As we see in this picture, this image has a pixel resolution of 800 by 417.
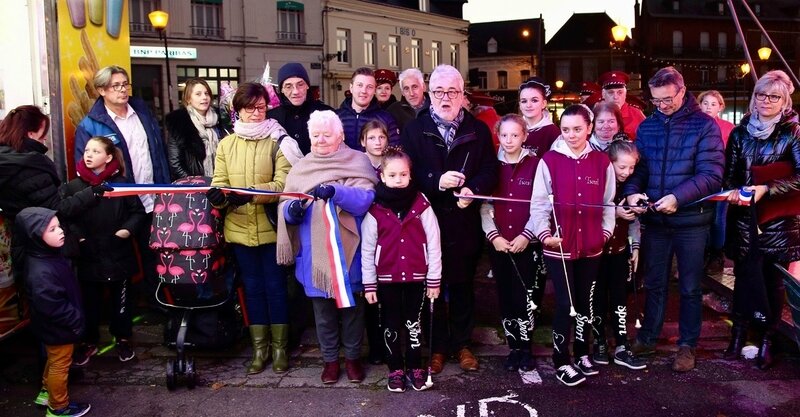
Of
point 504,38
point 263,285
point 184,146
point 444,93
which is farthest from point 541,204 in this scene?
point 504,38

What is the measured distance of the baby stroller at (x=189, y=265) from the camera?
5.01 metres

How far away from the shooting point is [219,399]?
481 cm

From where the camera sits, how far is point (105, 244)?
17.4ft

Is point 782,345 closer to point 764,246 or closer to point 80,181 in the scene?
point 764,246

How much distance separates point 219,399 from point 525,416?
6.76 ft

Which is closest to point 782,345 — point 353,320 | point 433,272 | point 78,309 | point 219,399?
point 433,272

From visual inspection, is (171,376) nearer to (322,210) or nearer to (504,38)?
(322,210)

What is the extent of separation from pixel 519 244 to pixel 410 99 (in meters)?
2.60

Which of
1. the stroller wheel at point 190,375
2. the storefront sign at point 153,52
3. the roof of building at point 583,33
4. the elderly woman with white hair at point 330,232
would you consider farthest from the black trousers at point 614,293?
the roof of building at point 583,33

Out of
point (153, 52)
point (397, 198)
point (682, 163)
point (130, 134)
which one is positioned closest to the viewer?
point (397, 198)

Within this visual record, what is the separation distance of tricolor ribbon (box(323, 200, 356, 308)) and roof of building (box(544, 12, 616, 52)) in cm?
6147

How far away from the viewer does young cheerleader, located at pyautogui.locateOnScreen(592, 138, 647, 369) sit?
17.1 feet

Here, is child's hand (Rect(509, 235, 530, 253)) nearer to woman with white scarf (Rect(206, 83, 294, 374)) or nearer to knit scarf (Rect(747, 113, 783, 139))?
woman with white scarf (Rect(206, 83, 294, 374))

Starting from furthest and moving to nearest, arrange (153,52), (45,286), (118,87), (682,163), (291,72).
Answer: (153,52) < (291,72) < (118,87) < (682,163) < (45,286)
